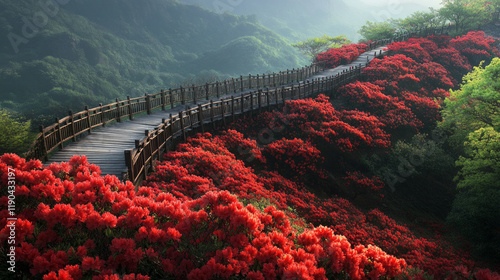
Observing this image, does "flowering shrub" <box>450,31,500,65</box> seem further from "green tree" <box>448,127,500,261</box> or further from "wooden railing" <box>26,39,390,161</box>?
"green tree" <box>448,127,500,261</box>

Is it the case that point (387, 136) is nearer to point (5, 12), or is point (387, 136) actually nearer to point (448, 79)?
point (448, 79)

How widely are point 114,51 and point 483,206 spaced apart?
6683 cm

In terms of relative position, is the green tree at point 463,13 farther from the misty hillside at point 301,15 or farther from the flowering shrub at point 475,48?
the misty hillside at point 301,15

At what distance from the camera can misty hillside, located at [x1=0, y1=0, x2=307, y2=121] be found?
144ft

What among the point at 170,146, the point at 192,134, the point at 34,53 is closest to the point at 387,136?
the point at 192,134

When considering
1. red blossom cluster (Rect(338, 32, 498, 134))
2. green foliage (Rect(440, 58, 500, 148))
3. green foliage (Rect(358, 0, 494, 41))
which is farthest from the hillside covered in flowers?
green foliage (Rect(358, 0, 494, 41))

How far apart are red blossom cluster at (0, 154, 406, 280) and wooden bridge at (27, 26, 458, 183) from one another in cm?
336

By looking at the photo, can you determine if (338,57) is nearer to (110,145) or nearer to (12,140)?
(110,145)

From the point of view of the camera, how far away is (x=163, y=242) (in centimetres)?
401

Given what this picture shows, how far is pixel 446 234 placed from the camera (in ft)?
38.9

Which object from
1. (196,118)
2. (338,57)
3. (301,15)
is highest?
(301,15)

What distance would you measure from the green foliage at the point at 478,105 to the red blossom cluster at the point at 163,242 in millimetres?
14361

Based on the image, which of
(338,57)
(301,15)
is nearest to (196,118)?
(338,57)

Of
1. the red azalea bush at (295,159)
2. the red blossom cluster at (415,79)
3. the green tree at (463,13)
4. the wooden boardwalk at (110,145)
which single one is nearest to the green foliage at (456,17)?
the green tree at (463,13)
